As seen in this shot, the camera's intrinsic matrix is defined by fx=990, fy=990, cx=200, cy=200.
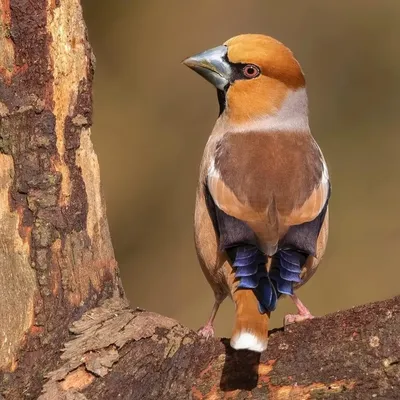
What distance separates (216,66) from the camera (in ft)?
19.1

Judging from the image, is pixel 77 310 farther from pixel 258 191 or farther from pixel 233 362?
pixel 258 191

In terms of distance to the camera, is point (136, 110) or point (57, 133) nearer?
point (57, 133)

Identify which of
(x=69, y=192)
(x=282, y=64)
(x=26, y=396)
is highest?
(x=282, y=64)

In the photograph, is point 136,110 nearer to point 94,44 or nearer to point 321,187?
point 94,44

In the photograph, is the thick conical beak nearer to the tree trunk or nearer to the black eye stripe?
the black eye stripe

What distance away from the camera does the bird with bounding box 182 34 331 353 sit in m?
4.66

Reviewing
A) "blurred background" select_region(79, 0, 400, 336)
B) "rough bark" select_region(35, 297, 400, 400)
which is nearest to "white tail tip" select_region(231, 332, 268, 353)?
"rough bark" select_region(35, 297, 400, 400)

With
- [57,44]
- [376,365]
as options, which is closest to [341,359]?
[376,365]

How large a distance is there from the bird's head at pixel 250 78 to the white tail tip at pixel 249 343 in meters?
1.89

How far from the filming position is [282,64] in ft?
18.8

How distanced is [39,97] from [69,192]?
48cm

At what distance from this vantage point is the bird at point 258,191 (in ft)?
15.3

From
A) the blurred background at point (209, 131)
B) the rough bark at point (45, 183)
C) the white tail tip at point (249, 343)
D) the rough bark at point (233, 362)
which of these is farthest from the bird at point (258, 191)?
the blurred background at point (209, 131)

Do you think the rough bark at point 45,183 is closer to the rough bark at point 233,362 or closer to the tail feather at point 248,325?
the rough bark at point 233,362
